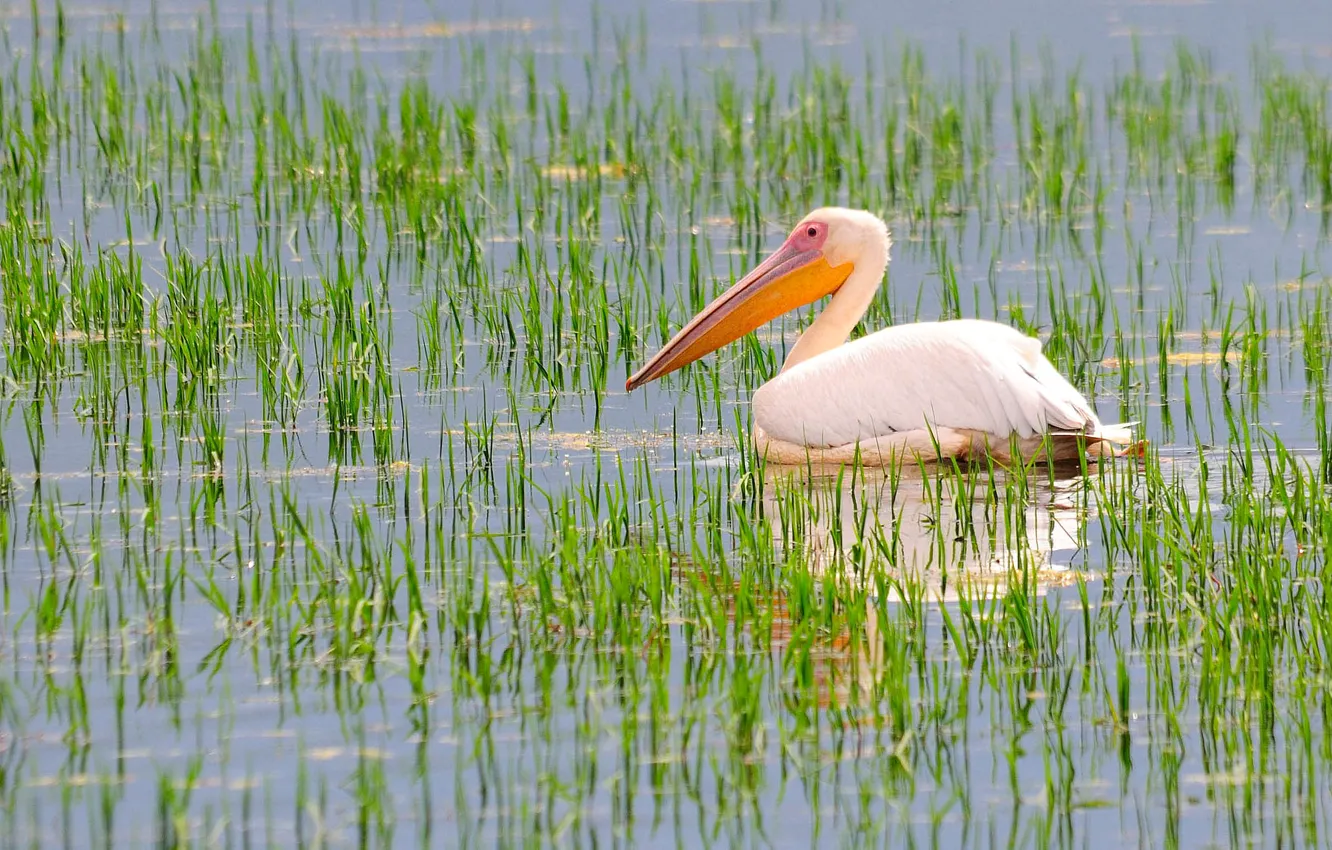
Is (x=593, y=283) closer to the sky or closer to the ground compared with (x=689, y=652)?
closer to the sky

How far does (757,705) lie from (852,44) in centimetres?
1628

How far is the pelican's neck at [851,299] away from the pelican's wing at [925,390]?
0.68 meters

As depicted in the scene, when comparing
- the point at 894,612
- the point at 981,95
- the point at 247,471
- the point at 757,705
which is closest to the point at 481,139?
the point at 981,95

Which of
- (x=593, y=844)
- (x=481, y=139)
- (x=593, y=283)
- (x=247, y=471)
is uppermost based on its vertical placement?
(x=481, y=139)

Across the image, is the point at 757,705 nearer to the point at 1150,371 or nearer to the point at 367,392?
the point at 367,392

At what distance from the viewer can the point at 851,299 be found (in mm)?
9391

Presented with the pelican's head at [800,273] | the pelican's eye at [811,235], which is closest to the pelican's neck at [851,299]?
the pelican's head at [800,273]

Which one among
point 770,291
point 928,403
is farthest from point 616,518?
point 770,291

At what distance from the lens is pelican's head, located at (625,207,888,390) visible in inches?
368

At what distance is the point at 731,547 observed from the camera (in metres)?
7.28

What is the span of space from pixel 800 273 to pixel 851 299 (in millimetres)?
217

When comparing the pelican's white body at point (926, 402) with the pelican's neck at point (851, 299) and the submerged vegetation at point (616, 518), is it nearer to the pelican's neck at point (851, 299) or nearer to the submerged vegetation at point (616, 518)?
the submerged vegetation at point (616, 518)

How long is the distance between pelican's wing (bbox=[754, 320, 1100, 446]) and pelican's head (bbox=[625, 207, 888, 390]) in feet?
2.50

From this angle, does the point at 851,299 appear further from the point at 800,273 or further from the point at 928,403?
the point at 928,403
